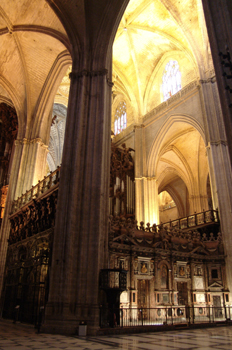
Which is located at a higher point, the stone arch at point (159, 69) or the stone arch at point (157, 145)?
the stone arch at point (159, 69)

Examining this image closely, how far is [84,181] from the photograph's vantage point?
336 inches

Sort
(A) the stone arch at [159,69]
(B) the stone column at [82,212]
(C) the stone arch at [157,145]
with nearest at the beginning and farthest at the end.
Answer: (B) the stone column at [82,212] → (C) the stone arch at [157,145] → (A) the stone arch at [159,69]

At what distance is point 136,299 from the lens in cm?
952

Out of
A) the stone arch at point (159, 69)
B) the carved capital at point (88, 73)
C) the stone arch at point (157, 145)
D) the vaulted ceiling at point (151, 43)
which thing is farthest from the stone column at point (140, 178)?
the carved capital at point (88, 73)

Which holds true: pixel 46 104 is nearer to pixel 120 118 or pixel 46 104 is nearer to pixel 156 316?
pixel 120 118

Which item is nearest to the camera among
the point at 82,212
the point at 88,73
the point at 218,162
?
the point at 82,212

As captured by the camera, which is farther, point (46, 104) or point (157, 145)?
point (157, 145)

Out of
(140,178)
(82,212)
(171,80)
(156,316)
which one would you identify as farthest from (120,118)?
(156,316)

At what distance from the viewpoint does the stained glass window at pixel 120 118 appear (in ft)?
77.2

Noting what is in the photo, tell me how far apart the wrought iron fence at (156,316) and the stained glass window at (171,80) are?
14123 millimetres

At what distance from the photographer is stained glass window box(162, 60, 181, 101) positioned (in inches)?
785

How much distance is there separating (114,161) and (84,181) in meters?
11.1

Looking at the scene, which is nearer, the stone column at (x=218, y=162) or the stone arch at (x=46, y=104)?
the stone column at (x=218, y=162)

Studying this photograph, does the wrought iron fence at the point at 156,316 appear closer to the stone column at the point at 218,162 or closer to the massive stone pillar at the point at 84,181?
the massive stone pillar at the point at 84,181
